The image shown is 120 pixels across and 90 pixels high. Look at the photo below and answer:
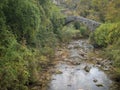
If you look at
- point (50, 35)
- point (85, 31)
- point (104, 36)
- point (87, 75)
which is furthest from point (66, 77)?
point (85, 31)

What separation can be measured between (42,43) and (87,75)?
655cm

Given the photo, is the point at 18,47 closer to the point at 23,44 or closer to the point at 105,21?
the point at 23,44

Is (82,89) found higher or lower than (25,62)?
lower

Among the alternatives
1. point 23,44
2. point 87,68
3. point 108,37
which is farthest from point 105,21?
point 23,44

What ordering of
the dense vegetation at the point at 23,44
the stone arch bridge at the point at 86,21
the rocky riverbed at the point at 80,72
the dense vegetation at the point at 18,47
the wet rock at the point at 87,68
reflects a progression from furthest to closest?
the stone arch bridge at the point at 86,21
the wet rock at the point at 87,68
the rocky riverbed at the point at 80,72
the dense vegetation at the point at 23,44
the dense vegetation at the point at 18,47

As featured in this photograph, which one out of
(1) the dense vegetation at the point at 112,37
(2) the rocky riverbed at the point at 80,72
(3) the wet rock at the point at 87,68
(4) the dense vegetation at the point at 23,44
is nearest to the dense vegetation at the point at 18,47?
(4) the dense vegetation at the point at 23,44

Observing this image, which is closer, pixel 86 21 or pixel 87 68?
pixel 87 68

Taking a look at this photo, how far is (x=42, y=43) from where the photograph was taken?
27906mm

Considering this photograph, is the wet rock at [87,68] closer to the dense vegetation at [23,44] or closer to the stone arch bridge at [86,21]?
the dense vegetation at [23,44]

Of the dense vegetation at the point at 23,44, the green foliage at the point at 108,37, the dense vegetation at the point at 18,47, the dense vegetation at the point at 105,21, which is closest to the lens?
the dense vegetation at the point at 18,47

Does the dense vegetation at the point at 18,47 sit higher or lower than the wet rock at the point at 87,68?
higher

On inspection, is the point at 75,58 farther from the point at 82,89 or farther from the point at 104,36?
the point at 82,89

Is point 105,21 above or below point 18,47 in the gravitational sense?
below

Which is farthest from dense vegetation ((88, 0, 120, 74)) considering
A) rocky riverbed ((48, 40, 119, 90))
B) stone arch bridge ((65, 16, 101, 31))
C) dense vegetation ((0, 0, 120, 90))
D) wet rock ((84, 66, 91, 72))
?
stone arch bridge ((65, 16, 101, 31))
